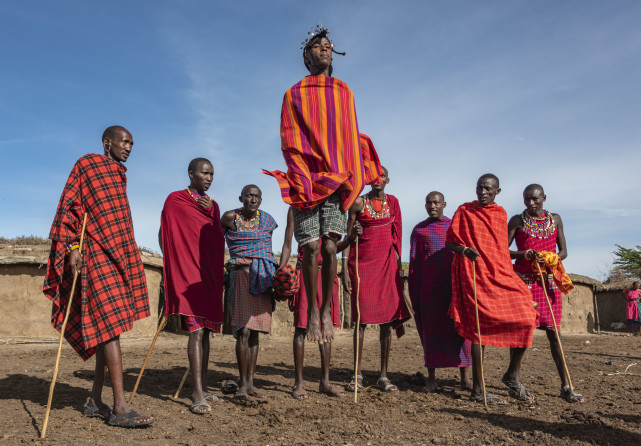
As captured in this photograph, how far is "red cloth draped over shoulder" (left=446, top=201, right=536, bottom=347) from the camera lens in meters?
5.49

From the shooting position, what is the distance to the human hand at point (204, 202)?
5.23m

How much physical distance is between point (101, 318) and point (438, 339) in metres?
3.89

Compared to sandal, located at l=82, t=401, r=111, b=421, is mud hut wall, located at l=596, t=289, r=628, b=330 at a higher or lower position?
higher

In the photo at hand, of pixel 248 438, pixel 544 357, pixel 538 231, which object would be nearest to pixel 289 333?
pixel 544 357

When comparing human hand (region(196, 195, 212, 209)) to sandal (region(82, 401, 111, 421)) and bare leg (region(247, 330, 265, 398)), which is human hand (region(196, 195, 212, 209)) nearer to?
bare leg (region(247, 330, 265, 398))

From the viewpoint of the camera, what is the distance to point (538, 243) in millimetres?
6004

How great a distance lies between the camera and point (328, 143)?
4141mm

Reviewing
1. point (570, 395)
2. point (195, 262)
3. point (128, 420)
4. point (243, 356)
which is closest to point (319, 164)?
point (195, 262)

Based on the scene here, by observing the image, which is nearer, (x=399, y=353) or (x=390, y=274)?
(x=390, y=274)

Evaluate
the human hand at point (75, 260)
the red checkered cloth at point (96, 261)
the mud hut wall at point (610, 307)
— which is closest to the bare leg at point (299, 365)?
the red checkered cloth at point (96, 261)

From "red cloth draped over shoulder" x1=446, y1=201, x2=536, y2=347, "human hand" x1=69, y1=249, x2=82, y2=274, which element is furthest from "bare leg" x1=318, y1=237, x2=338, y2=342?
"red cloth draped over shoulder" x1=446, y1=201, x2=536, y2=347

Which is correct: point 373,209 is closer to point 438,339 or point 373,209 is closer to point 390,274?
point 390,274

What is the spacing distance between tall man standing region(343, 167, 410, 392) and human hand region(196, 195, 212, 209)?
1.87m

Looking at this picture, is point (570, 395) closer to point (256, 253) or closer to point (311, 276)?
point (311, 276)
